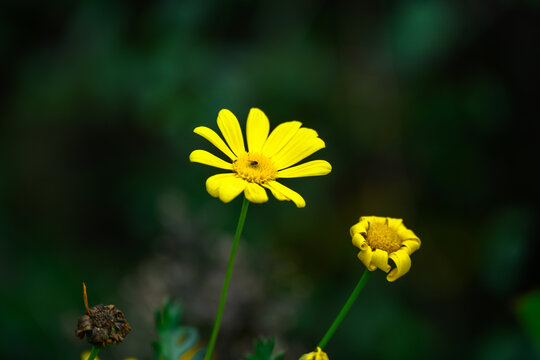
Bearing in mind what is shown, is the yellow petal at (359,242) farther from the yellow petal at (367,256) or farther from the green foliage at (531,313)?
the green foliage at (531,313)

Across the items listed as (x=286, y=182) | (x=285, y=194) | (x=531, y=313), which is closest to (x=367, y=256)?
(x=285, y=194)

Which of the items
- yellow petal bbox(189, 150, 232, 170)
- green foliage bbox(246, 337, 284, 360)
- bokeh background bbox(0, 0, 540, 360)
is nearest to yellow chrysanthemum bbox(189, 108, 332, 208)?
yellow petal bbox(189, 150, 232, 170)

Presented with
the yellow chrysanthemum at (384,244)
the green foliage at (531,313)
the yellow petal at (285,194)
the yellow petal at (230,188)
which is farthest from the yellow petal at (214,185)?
the green foliage at (531,313)

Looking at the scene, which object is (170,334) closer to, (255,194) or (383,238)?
(255,194)

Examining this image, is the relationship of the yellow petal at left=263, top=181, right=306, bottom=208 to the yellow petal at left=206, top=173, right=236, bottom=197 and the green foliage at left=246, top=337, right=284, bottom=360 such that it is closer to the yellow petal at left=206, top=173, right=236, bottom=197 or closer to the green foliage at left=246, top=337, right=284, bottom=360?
the yellow petal at left=206, top=173, right=236, bottom=197

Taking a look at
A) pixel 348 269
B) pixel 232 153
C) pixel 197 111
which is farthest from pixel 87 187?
pixel 232 153

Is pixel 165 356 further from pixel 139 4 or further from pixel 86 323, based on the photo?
pixel 139 4
